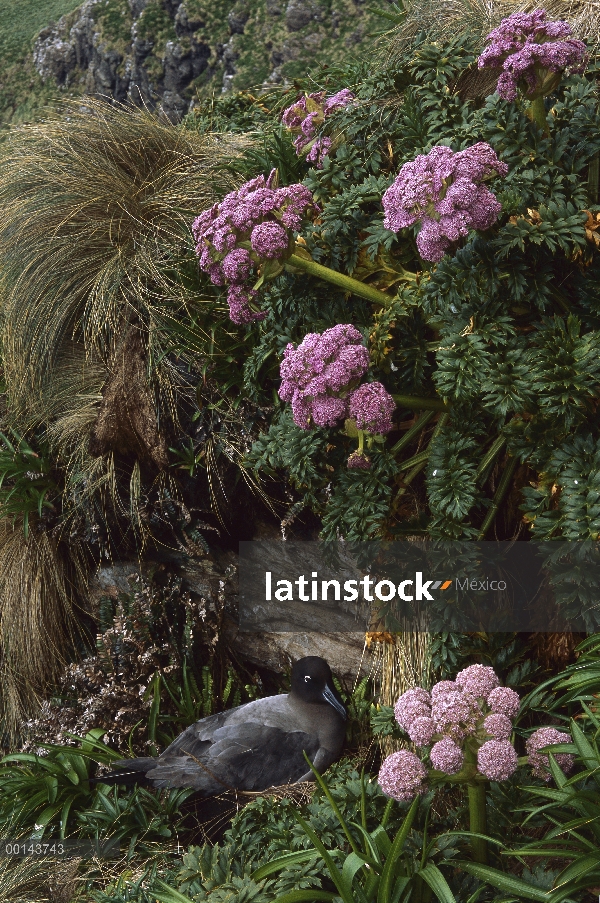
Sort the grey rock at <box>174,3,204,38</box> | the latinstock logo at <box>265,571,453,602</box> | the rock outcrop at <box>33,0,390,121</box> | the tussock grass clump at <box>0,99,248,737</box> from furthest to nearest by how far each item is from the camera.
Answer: the grey rock at <box>174,3,204,38</box> < the rock outcrop at <box>33,0,390,121</box> < the tussock grass clump at <box>0,99,248,737</box> < the latinstock logo at <box>265,571,453,602</box>

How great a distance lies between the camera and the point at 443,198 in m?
2.28

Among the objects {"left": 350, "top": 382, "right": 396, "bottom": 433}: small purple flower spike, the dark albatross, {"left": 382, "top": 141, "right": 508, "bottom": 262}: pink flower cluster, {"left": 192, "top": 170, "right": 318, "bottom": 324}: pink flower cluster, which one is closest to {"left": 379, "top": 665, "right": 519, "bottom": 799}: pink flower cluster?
{"left": 350, "top": 382, "right": 396, "bottom": 433}: small purple flower spike

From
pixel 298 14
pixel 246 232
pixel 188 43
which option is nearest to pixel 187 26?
pixel 188 43

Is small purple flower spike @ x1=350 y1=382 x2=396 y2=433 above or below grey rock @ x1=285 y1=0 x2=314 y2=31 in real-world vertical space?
below

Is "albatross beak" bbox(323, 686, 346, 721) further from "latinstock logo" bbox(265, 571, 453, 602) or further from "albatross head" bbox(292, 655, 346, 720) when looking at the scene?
"latinstock logo" bbox(265, 571, 453, 602)

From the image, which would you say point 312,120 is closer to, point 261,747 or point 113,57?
point 261,747

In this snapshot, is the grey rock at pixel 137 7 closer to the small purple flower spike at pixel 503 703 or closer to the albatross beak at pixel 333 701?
the albatross beak at pixel 333 701

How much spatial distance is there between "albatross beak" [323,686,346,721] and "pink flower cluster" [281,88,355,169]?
2090 mm

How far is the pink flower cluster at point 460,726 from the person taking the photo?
6.50 feet

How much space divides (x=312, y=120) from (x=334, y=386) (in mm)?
1472

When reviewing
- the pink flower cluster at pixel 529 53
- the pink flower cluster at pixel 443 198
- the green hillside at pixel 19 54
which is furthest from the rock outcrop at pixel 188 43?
the pink flower cluster at pixel 443 198

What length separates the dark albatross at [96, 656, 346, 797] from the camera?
3.02m

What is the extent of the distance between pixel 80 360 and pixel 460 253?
2.35 meters

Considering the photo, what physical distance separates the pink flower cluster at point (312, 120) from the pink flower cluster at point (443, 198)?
3.50 ft
